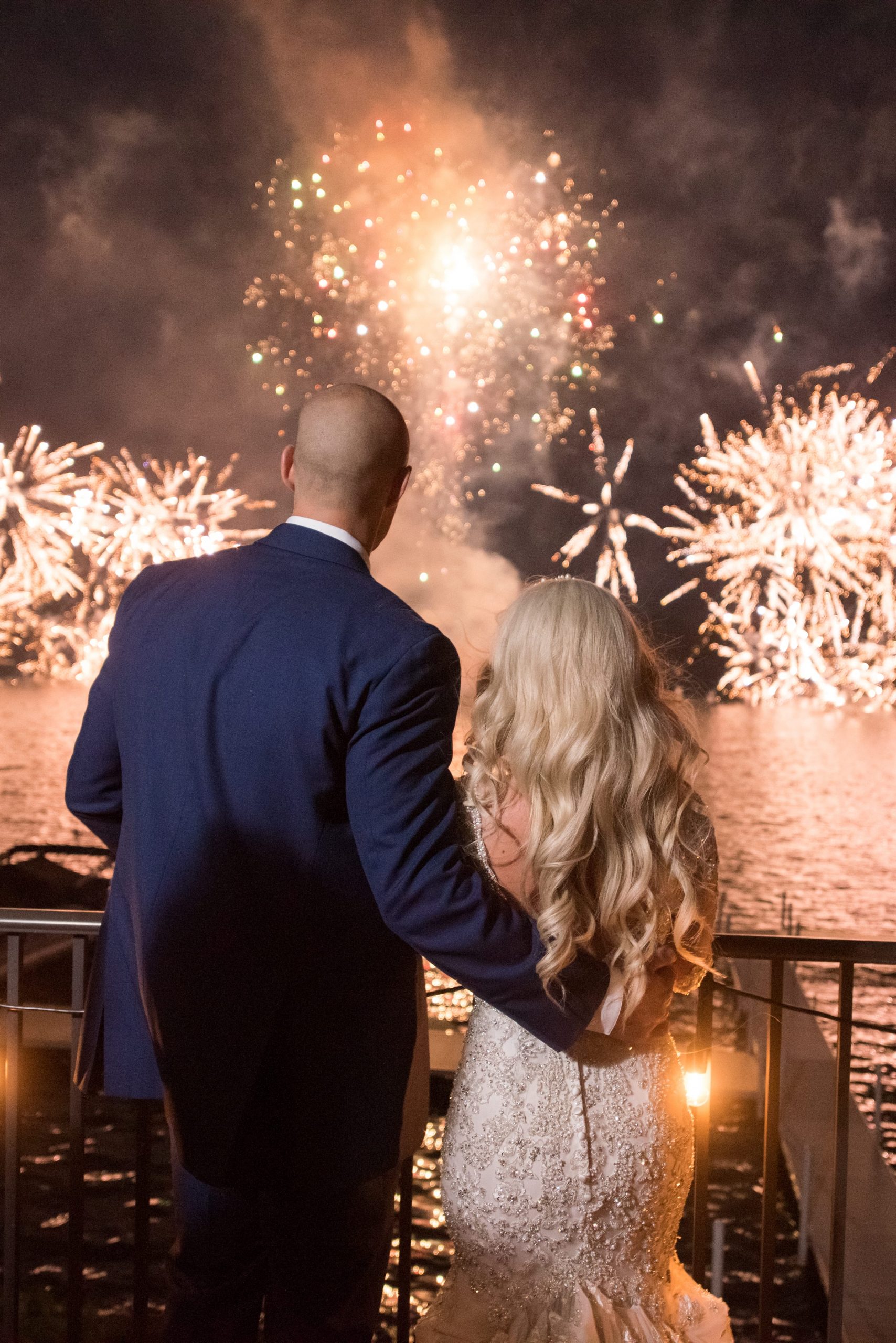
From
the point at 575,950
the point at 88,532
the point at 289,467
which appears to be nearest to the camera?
the point at 575,950

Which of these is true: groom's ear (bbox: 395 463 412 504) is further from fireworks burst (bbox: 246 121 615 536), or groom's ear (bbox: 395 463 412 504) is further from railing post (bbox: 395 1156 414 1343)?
fireworks burst (bbox: 246 121 615 536)

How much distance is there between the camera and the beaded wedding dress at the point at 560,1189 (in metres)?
1.41

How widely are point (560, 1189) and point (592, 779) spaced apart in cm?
57

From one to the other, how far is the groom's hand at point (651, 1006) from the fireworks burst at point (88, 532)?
3.16 feet

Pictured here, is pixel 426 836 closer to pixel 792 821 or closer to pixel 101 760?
pixel 101 760

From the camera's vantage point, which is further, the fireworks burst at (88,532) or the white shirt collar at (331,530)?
the fireworks burst at (88,532)

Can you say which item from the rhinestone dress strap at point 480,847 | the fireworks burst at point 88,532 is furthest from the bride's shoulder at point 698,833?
the fireworks burst at point 88,532

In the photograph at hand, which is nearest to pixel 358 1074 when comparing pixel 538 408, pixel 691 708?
pixel 691 708

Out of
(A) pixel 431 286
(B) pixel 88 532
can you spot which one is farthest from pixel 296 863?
(A) pixel 431 286

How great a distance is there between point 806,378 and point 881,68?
2751 cm

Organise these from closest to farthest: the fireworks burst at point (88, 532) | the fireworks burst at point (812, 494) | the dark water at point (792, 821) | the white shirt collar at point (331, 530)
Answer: the white shirt collar at point (331, 530) < the fireworks burst at point (88, 532) < the fireworks burst at point (812, 494) < the dark water at point (792, 821)

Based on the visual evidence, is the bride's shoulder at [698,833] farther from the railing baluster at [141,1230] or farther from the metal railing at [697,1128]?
the railing baluster at [141,1230]

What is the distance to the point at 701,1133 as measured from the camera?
1818mm

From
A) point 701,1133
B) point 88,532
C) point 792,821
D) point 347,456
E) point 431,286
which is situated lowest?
point 701,1133
